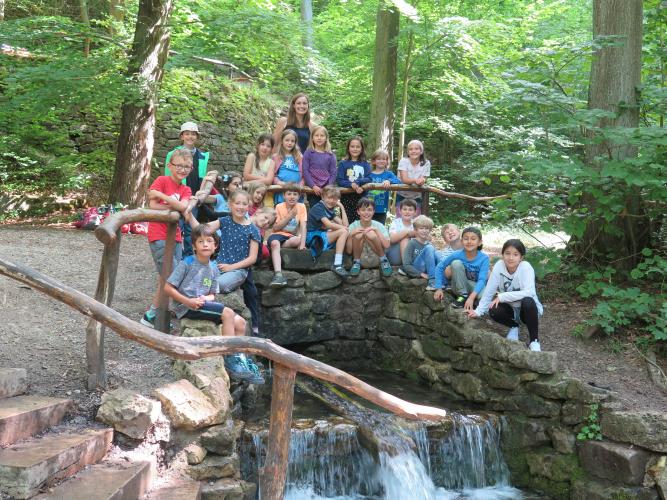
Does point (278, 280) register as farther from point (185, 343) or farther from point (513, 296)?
point (185, 343)

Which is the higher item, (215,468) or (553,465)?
(215,468)

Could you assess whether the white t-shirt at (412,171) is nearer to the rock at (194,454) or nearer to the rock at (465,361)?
the rock at (465,361)

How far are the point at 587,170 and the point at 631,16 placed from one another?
7.31 feet

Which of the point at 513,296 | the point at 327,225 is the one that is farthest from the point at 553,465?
the point at 327,225

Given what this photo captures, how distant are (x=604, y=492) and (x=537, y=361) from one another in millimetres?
1192

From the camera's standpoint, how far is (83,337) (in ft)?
15.7

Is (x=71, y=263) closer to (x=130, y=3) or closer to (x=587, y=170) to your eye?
(x=587, y=170)

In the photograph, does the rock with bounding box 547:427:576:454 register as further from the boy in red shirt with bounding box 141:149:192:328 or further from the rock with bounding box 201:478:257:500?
the boy in red shirt with bounding box 141:149:192:328

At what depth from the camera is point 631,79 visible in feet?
23.2

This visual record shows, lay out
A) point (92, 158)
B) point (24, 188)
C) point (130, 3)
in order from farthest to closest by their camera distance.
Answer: point (130, 3), point (92, 158), point (24, 188)

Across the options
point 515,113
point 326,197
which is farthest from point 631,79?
point 326,197

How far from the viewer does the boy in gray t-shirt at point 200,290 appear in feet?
15.8

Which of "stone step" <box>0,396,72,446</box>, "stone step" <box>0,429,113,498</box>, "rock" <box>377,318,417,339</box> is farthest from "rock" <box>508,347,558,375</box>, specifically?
"stone step" <box>0,396,72,446</box>

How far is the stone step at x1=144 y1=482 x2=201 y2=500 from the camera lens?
11.4ft
